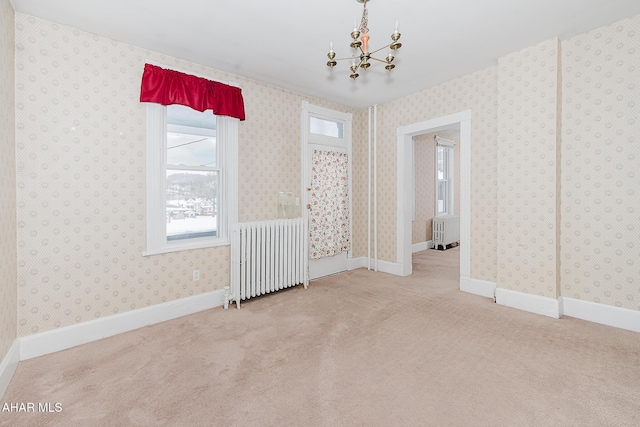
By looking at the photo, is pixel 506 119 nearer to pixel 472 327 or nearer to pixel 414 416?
pixel 472 327

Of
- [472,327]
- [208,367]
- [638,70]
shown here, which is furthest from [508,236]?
[208,367]

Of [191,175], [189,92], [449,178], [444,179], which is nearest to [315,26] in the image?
[189,92]

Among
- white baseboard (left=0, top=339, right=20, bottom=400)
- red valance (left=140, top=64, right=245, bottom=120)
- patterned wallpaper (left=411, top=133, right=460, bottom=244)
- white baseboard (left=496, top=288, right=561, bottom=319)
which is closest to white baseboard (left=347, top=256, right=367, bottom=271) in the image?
patterned wallpaper (left=411, top=133, right=460, bottom=244)

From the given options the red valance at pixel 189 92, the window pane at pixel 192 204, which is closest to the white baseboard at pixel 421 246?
the window pane at pixel 192 204

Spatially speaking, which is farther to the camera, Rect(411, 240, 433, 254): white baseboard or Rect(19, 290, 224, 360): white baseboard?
Rect(411, 240, 433, 254): white baseboard

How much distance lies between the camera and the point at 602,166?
2.88m

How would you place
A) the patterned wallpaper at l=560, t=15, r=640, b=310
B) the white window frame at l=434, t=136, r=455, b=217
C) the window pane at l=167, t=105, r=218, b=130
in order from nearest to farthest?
the patterned wallpaper at l=560, t=15, r=640, b=310, the window pane at l=167, t=105, r=218, b=130, the white window frame at l=434, t=136, r=455, b=217

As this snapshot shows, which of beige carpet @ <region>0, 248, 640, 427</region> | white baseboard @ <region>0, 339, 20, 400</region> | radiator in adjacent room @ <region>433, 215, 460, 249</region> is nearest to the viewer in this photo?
beige carpet @ <region>0, 248, 640, 427</region>

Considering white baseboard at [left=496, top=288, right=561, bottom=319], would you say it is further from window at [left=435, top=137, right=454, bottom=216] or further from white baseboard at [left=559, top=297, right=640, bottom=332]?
window at [left=435, top=137, right=454, bottom=216]

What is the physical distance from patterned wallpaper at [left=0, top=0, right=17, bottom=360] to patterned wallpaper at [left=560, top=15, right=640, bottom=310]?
484 cm

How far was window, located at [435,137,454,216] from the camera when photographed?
7.52m

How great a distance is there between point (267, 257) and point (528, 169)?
311 centimetres

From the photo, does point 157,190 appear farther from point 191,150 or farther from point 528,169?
point 528,169

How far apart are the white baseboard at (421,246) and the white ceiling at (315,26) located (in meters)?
4.07
